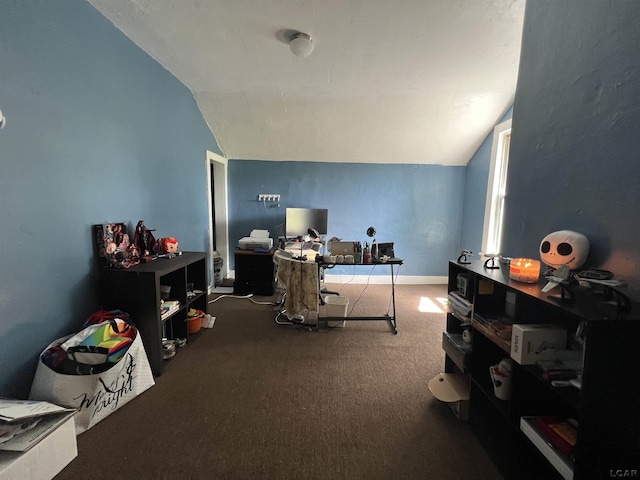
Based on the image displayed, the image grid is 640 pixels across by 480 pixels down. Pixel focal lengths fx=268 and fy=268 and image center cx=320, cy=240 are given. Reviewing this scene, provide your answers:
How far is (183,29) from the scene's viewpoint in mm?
2049

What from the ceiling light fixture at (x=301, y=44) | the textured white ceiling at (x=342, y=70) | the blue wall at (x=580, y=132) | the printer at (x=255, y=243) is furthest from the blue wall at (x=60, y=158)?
the blue wall at (x=580, y=132)

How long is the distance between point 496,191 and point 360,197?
74.8 inches

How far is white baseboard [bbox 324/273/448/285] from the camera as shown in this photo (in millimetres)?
4531

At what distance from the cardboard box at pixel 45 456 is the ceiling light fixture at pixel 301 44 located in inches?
108

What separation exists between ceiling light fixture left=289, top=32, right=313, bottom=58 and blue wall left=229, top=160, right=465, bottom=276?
7.33 ft

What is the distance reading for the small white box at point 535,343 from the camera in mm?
1144

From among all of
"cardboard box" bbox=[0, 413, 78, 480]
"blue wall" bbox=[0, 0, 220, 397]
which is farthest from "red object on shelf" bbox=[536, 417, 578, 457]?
"blue wall" bbox=[0, 0, 220, 397]

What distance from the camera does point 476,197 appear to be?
4.04 m

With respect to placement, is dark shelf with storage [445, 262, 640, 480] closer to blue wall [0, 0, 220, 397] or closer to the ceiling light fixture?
the ceiling light fixture

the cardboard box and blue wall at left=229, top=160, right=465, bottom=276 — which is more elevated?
blue wall at left=229, top=160, right=465, bottom=276

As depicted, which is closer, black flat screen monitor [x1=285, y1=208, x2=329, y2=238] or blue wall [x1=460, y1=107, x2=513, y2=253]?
blue wall [x1=460, y1=107, x2=513, y2=253]

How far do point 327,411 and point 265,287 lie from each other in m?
2.35

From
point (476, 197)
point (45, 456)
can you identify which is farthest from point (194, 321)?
point (476, 197)

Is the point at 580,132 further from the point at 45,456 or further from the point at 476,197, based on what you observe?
the point at 476,197
